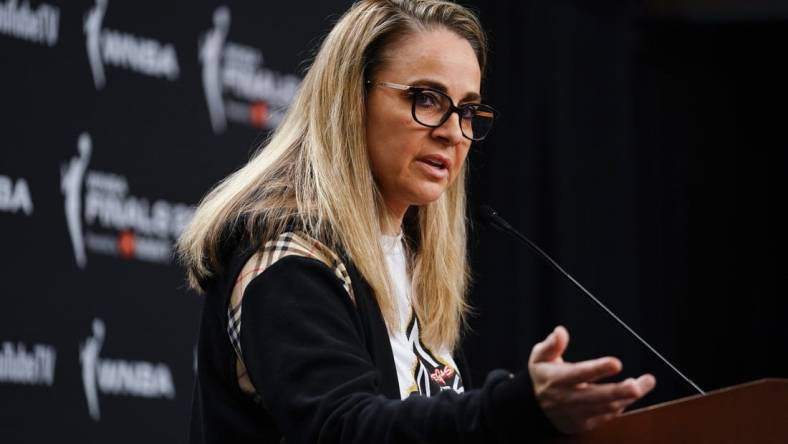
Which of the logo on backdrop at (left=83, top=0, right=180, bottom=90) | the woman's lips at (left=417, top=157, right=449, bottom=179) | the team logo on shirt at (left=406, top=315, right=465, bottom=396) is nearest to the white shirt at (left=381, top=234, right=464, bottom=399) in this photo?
the team logo on shirt at (left=406, top=315, right=465, bottom=396)

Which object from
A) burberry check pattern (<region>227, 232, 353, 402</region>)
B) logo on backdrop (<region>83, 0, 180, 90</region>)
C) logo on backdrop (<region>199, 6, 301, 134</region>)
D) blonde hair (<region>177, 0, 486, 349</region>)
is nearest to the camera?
burberry check pattern (<region>227, 232, 353, 402</region>)

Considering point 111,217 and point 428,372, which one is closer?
point 428,372

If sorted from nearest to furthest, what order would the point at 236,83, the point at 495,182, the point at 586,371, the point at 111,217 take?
the point at 586,371 → the point at 111,217 → the point at 236,83 → the point at 495,182

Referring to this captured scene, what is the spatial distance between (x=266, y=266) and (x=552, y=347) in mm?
514

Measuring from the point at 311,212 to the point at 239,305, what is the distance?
0.18m

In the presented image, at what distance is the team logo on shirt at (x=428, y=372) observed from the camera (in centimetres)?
179

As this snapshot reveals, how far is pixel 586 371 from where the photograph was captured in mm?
1119

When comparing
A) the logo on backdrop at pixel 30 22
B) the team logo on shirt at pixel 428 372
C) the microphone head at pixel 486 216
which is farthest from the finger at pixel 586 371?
the logo on backdrop at pixel 30 22

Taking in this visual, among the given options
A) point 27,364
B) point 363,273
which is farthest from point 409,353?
point 27,364

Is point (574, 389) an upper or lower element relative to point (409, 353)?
upper

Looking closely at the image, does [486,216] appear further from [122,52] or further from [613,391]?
[122,52]

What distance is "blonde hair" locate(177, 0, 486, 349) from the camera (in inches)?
65.6

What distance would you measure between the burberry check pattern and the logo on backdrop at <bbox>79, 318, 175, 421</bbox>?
1353mm

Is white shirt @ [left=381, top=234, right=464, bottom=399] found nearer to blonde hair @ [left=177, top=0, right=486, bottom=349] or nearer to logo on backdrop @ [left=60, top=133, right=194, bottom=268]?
blonde hair @ [left=177, top=0, right=486, bottom=349]
